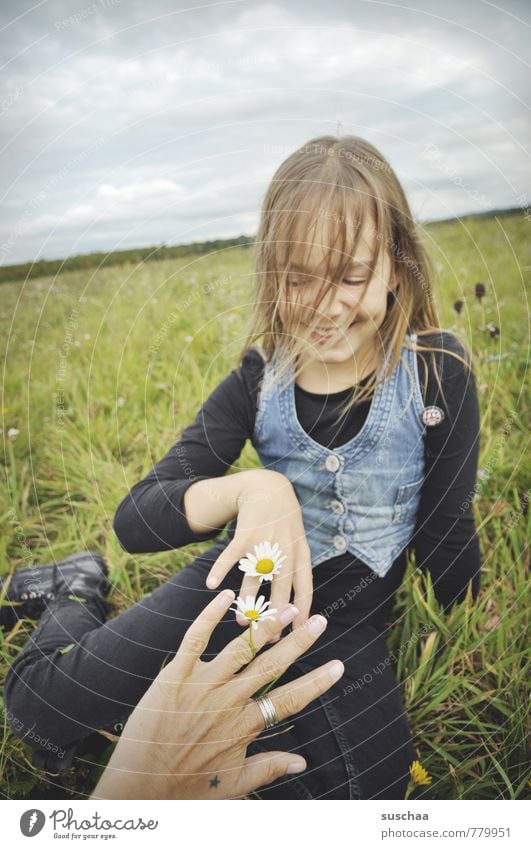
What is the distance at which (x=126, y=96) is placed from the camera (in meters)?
0.76

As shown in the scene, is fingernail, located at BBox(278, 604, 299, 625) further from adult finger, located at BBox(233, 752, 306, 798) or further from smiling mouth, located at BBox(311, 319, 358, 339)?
smiling mouth, located at BBox(311, 319, 358, 339)

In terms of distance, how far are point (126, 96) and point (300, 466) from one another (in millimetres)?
539

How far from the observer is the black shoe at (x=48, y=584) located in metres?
0.93

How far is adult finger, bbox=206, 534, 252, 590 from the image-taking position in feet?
2.15

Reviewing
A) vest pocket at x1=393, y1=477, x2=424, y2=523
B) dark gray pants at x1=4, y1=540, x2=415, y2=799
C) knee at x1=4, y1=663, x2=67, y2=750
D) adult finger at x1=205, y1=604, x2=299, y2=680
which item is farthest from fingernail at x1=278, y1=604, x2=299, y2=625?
knee at x1=4, y1=663, x2=67, y2=750

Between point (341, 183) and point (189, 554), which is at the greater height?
point (341, 183)

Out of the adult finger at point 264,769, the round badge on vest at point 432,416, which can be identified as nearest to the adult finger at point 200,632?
the adult finger at point 264,769

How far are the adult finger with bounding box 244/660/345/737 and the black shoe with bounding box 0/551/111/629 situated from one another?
14.8 inches

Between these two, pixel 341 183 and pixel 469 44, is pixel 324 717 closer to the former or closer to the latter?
pixel 341 183

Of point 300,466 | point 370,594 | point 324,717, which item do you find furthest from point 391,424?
point 324,717

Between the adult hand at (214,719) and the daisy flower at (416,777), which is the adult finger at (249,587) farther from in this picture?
the daisy flower at (416,777)

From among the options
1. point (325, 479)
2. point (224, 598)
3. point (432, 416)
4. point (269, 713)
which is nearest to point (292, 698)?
point (269, 713)

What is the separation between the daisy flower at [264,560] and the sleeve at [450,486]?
0.86 feet
